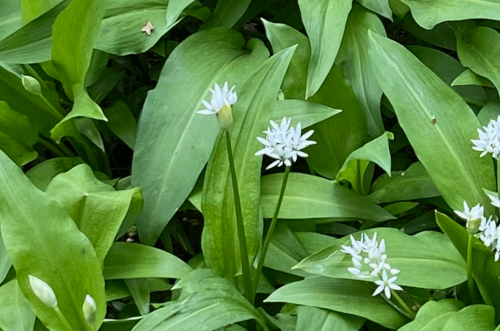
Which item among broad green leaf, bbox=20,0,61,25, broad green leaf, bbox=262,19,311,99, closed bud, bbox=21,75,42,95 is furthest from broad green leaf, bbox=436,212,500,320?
broad green leaf, bbox=20,0,61,25

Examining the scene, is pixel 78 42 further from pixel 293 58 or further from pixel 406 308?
pixel 406 308

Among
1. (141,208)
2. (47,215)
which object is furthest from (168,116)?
(47,215)

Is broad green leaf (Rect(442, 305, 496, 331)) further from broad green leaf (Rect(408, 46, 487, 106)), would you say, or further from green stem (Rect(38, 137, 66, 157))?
green stem (Rect(38, 137, 66, 157))

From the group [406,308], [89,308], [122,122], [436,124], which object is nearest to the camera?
[89,308]

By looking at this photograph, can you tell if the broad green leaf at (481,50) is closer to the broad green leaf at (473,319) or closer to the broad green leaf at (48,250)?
the broad green leaf at (473,319)

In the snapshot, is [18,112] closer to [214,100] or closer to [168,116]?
[168,116]

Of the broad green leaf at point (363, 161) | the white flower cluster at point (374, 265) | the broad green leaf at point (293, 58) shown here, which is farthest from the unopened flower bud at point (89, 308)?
the broad green leaf at point (293, 58)

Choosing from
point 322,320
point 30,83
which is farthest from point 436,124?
point 30,83
